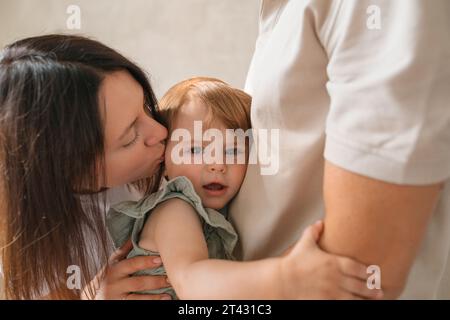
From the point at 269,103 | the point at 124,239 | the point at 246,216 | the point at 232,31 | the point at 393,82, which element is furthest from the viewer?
the point at 232,31

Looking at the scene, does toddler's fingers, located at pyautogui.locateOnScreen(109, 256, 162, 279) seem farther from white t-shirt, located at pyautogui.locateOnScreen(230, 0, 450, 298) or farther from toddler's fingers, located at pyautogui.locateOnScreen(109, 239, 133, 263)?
white t-shirt, located at pyautogui.locateOnScreen(230, 0, 450, 298)

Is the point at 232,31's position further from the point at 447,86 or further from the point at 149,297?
the point at 447,86

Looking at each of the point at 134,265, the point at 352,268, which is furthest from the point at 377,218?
the point at 134,265

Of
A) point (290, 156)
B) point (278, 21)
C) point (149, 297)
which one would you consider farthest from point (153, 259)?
point (278, 21)

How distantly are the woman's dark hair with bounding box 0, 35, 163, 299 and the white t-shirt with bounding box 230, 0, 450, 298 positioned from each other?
272 mm

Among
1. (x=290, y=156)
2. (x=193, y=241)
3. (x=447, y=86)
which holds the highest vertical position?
(x=447, y=86)

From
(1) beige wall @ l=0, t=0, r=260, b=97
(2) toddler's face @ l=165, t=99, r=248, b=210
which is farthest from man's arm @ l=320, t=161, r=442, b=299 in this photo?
(1) beige wall @ l=0, t=0, r=260, b=97

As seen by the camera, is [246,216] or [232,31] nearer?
[246,216]

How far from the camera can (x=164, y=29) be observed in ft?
5.08

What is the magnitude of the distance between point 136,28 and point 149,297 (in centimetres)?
102

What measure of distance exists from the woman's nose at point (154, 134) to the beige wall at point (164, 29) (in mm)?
752

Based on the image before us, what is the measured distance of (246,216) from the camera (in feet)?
2.38

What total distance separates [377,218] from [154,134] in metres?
0.40

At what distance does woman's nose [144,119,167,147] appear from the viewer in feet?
2.59
